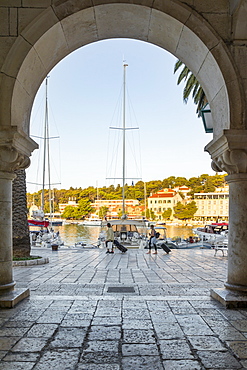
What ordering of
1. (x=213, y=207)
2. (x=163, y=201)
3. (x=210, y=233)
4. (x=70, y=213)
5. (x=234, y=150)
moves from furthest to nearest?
(x=163, y=201) → (x=70, y=213) → (x=213, y=207) → (x=210, y=233) → (x=234, y=150)

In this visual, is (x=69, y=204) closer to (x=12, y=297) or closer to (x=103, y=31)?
(x=103, y=31)

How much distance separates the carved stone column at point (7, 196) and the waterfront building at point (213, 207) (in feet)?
280

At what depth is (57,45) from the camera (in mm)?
5090

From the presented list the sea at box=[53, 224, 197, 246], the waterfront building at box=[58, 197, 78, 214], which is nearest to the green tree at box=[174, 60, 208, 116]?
the sea at box=[53, 224, 197, 246]

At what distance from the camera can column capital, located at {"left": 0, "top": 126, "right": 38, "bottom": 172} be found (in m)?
4.40

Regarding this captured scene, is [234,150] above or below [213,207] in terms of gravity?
above

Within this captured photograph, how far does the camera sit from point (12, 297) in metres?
4.39

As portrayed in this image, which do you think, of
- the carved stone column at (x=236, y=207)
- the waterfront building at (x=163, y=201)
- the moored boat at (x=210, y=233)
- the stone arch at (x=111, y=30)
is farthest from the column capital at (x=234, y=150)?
the waterfront building at (x=163, y=201)

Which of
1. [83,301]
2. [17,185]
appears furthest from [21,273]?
[83,301]

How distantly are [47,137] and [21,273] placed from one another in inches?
785

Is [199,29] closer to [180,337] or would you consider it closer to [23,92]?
[23,92]

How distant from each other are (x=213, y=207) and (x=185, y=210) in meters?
6.86

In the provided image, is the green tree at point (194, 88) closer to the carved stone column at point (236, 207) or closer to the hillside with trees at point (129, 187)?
the carved stone column at point (236, 207)

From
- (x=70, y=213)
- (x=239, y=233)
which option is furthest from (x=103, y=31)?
(x=70, y=213)
